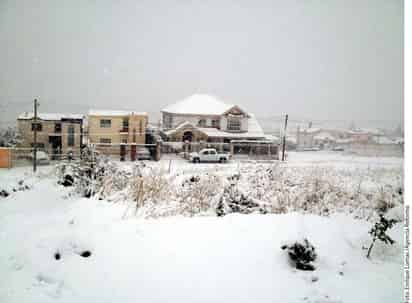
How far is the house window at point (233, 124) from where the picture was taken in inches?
91.2

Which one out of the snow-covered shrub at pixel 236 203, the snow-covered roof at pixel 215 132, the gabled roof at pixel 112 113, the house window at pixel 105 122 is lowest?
the snow-covered shrub at pixel 236 203

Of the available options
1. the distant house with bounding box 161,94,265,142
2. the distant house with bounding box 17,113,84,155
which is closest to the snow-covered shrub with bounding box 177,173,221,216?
the distant house with bounding box 161,94,265,142

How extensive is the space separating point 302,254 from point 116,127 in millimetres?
1209

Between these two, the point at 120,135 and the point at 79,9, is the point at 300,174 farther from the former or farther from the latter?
the point at 79,9

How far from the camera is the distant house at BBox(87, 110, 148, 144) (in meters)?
2.22

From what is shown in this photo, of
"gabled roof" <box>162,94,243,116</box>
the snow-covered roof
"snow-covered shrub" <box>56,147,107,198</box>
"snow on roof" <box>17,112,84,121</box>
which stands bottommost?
"snow-covered shrub" <box>56,147,107,198</box>

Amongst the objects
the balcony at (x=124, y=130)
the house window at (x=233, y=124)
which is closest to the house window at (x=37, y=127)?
the balcony at (x=124, y=130)

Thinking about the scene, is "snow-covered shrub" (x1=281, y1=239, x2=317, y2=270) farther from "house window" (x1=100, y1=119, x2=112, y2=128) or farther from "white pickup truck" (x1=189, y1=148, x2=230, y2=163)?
"house window" (x1=100, y1=119, x2=112, y2=128)

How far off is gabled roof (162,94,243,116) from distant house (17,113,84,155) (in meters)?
0.49

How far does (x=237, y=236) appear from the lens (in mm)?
2309

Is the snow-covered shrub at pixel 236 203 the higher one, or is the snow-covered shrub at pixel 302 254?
the snow-covered shrub at pixel 236 203

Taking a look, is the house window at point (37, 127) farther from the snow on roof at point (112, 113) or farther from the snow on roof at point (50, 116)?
the snow on roof at point (112, 113)

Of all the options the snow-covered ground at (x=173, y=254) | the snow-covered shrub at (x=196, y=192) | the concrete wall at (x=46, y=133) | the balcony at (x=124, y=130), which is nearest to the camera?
the snow-covered ground at (x=173, y=254)

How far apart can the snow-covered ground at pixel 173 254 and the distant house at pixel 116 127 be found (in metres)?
0.23
